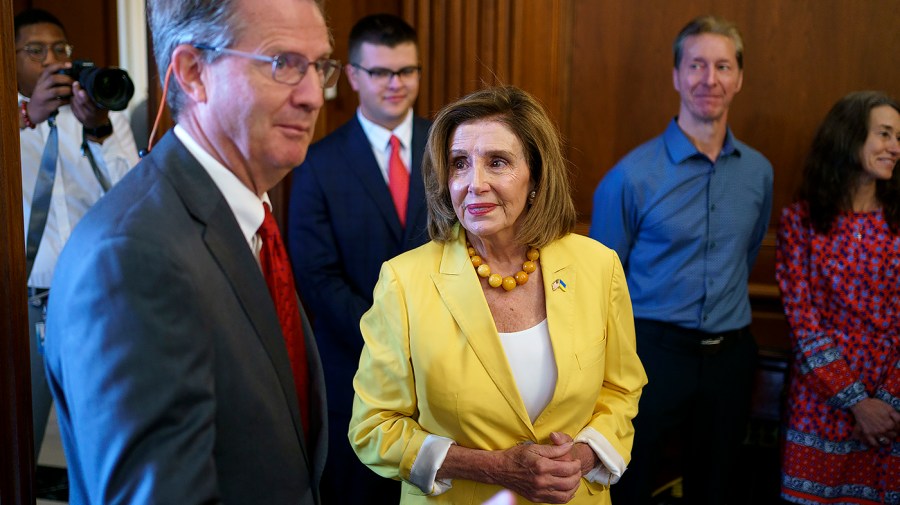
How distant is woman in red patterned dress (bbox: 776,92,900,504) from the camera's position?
2.63 meters

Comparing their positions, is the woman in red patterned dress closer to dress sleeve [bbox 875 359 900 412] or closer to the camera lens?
dress sleeve [bbox 875 359 900 412]

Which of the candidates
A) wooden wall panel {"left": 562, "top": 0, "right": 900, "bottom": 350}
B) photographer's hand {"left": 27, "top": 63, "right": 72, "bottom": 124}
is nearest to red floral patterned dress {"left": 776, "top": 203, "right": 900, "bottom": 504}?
wooden wall panel {"left": 562, "top": 0, "right": 900, "bottom": 350}

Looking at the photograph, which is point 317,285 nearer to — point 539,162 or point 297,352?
point 539,162

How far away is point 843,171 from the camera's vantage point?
2758mm

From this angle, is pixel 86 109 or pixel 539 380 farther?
pixel 86 109

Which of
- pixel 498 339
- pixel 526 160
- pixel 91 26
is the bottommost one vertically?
pixel 498 339

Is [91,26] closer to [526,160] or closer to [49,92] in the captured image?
[49,92]

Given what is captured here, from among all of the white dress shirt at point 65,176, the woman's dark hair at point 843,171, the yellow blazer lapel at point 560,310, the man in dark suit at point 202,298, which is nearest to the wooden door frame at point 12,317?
the man in dark suit at point 202,298

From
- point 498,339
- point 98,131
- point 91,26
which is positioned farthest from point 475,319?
point 91,26

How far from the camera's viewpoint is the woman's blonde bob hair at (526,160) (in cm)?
187

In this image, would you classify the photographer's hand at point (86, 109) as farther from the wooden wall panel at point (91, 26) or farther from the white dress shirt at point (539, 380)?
Answer: the wooden wall panel at point (91, 26)

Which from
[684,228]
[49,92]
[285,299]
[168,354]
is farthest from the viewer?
[684,228]

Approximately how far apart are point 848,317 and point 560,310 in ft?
4.42

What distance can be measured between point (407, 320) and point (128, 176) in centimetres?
73
